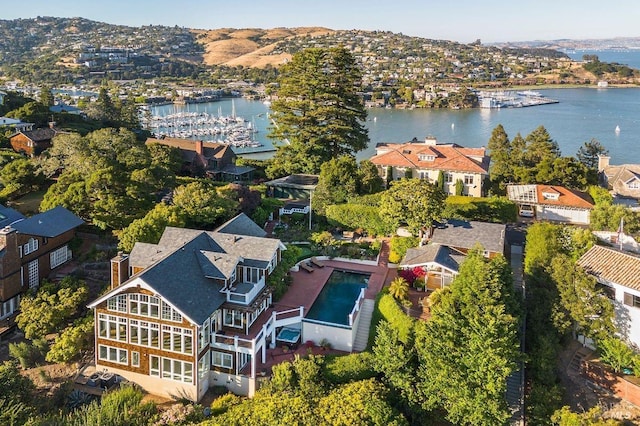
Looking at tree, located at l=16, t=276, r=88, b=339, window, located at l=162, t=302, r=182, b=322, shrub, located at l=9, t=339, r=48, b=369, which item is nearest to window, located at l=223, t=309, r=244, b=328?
window, located at l=162, t=302, r=182, b=322

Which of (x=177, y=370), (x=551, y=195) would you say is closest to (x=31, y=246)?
(x=177, y=370)

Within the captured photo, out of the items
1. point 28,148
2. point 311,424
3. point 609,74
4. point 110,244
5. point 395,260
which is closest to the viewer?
point 311,424

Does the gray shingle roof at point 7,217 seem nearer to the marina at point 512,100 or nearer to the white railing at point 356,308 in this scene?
the white railing at point 356,308

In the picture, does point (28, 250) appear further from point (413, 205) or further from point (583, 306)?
point (583, 306)

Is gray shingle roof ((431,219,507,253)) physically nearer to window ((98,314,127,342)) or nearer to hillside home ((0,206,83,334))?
window ((98,314,127,342))

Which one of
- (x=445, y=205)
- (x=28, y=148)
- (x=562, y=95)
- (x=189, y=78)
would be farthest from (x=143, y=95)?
(x=445, y=205)

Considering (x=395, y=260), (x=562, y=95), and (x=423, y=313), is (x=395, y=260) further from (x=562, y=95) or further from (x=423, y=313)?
(x=562, y=95)

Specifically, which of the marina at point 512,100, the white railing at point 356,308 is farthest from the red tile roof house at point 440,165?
the marina at point 512,100
